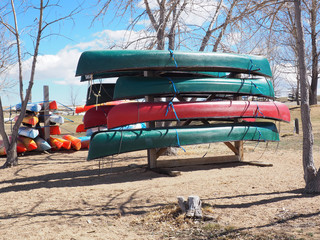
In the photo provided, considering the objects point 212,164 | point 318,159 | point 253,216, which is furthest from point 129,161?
point 253,216

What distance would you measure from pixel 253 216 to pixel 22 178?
18.4 ft

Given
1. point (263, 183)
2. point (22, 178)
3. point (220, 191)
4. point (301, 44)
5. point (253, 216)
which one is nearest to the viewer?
point (253, 216)

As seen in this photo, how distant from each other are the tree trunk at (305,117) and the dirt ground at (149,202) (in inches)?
10.6

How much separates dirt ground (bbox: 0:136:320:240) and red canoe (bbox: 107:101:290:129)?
129 cm

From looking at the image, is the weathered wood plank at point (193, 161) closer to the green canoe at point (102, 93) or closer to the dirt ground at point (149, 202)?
the dirt ground at point (149, 202)

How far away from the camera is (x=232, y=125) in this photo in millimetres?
8164

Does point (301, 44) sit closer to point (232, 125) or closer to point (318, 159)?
point (232, 125)

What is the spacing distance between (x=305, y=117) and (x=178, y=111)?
2.92 metres

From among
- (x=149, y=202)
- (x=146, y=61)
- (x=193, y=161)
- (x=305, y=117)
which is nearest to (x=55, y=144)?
(x=193, y=161)

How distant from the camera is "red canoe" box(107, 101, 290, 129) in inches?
286

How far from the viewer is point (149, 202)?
526 cm

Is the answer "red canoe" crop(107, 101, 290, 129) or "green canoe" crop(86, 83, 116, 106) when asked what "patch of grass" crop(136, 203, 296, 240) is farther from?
"green canoe" crop(86, 83, 116, 106)

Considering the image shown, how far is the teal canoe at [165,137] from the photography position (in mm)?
6988

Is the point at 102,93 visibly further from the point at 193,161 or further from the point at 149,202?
the point at 149,202
